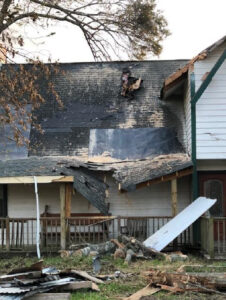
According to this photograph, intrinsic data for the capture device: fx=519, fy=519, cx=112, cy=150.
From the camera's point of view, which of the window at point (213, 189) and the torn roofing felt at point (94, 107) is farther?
the torn roofing felt at point (94, 107)

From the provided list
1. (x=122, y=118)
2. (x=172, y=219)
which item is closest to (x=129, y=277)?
(x=172, y=219)

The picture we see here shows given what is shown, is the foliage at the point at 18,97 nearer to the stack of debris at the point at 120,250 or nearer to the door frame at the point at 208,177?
the stack of debris at the point at 120,250

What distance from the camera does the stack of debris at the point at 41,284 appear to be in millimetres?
8398

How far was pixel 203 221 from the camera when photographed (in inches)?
598

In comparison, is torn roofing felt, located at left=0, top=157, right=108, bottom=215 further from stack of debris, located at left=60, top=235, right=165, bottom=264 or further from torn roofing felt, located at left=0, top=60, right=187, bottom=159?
stack of debris, located at left=60, top=235, right=165, bottom=264

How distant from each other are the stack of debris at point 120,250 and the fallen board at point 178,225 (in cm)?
47

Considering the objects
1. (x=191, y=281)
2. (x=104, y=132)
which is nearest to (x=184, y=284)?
(x=191, y=281)

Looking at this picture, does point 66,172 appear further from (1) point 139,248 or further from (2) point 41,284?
(2) point 41,284

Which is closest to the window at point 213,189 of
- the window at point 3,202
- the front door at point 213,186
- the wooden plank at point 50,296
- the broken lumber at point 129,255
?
the front door at point 213,186

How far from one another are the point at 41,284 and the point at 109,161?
8.68 m

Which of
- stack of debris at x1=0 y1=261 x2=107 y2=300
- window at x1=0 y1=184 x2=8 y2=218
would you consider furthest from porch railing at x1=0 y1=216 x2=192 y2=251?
stack of debris at x1=0 y1=261 x2=107 y2=300

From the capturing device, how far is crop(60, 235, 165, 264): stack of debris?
13508 millimetres

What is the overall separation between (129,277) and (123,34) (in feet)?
47.0

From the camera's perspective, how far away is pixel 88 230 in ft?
51.4
